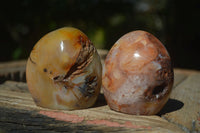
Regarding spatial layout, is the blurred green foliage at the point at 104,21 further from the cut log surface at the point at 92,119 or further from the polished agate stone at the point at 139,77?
the polished agate stone at the point at 139,77

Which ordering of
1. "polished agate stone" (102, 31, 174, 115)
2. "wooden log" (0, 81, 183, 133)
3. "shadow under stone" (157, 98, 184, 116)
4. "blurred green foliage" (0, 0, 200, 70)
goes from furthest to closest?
1. "blurred green foliage" (0, 0, 200, 70)
2. "shadow under stone" (157, 98, 184, 116)
3. "polished agate stone" (102, 31, 174, 115)
4. "wooden log" (0, 81, 183, 133)

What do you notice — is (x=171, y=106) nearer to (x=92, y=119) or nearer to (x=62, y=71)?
(x=92, y=119)

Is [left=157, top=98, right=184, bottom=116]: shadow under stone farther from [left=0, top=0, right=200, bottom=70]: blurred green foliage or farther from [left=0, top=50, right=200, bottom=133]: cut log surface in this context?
[left=0, top=0, right=200, bottom=70]: blurred green foliage

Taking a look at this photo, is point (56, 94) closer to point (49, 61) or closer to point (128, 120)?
point (49, 61)

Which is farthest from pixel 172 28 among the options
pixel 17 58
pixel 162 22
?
pixel 17 58

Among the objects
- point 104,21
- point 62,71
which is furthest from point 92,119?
point 104,21

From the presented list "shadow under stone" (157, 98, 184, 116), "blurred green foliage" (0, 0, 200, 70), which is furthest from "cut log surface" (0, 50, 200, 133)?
"blurred green foliage" (0, 0, 200, 70)
